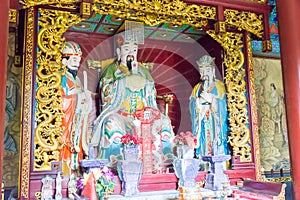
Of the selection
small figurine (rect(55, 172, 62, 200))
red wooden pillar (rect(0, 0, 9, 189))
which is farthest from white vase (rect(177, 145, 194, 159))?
red wooden pillar (rect(0, 0, 9, 189))

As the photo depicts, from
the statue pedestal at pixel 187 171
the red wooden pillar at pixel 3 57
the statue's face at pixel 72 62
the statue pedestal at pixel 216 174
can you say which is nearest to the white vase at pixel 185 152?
the statue pedestal at pixel 187 171

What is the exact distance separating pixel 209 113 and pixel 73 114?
183cm

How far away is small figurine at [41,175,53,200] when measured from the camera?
10.5 ft

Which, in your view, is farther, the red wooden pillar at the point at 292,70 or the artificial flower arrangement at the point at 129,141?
A: the artificial flower arrangement at the point at 129,141

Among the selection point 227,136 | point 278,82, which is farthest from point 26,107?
point 278,82

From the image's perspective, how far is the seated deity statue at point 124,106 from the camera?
4090 mm

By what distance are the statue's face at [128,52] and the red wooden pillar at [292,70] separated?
2096mm

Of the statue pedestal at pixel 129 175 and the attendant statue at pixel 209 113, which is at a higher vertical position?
the attendant statue at pixel 209 113

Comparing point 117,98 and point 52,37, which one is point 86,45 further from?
point 52,37

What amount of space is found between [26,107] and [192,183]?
1980mm

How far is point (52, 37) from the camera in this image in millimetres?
3518

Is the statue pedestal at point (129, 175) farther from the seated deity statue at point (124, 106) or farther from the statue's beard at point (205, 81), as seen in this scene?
the statue's beard at point (205, 81)

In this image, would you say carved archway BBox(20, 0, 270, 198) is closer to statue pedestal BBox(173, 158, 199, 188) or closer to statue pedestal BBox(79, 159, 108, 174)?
statue pedestal BBox(79, 159, 108, 174)

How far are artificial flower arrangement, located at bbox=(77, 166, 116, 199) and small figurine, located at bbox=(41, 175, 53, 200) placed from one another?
27cm
